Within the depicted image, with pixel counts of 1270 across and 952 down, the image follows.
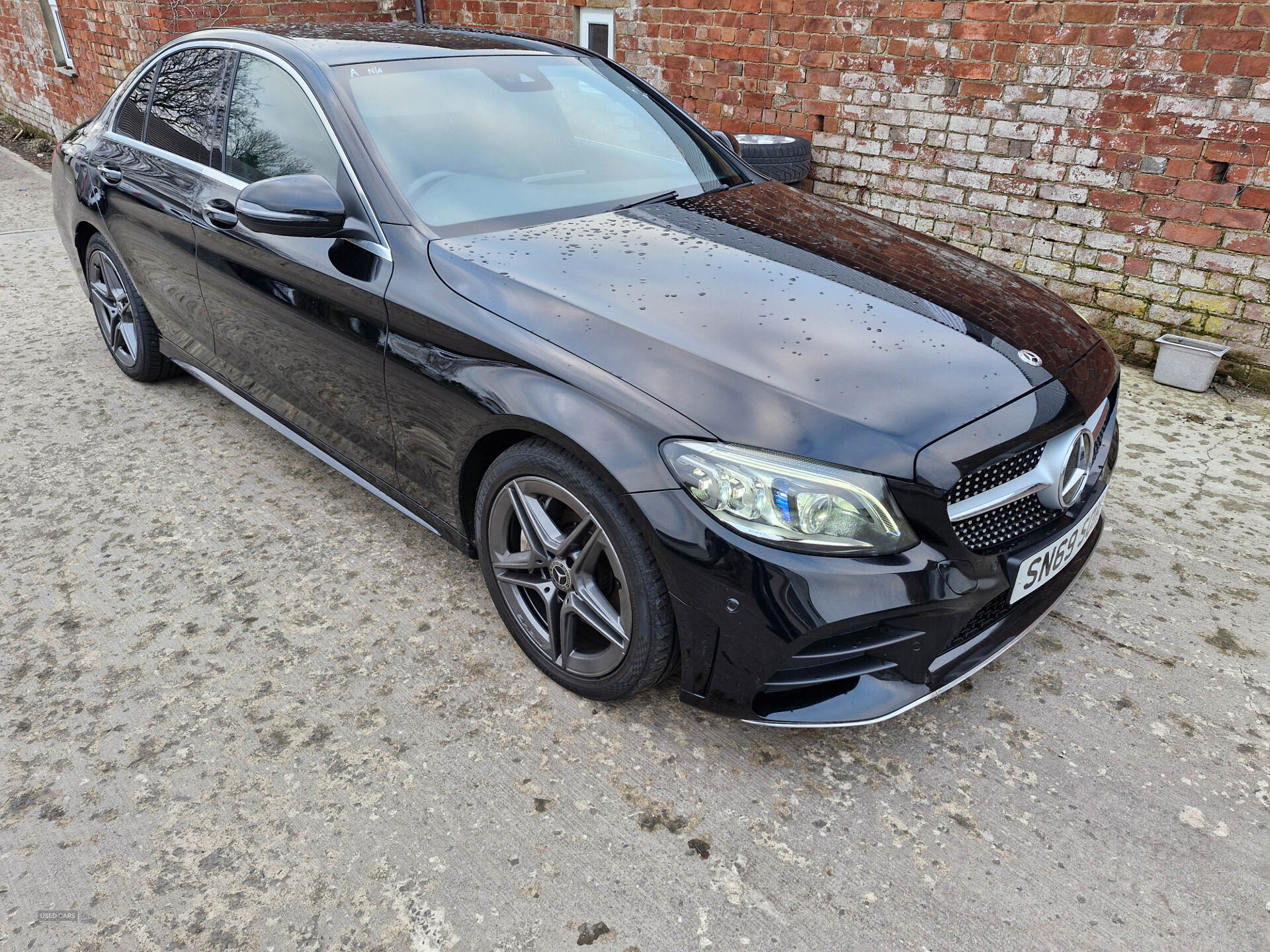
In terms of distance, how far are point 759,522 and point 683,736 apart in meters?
0.70

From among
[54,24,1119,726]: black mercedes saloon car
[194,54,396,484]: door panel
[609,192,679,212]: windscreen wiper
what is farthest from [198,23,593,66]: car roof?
[609,192,679,212]: windscreen wiper

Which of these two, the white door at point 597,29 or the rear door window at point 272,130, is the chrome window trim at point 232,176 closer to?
the rear door window at point 272,130

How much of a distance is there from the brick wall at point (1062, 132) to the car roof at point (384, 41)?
2395mm

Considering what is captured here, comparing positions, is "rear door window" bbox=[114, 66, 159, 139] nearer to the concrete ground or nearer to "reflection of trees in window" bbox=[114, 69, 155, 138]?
"reflection of trees in window" bbox=[114, 69, 155, 138]

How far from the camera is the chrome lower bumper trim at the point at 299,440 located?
2.79m

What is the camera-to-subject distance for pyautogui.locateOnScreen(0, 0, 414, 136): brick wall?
7.15 m

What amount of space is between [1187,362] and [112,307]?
16.8 feet

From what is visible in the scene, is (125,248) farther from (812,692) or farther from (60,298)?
(812,692)

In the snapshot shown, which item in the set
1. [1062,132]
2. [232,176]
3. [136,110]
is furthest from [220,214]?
[1062,132]

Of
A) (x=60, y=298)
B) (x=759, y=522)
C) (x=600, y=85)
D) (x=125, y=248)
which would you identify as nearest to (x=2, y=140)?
(x=60, y=298)

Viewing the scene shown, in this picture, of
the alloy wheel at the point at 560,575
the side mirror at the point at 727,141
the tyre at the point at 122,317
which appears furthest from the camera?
the tyre at the point at 122,317

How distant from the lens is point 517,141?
9.34 ft

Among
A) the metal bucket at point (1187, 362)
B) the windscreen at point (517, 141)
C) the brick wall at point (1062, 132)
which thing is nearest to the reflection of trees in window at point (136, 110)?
Result: the windscreen at point (517, 141)

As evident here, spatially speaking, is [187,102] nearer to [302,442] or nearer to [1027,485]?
[302,442]
